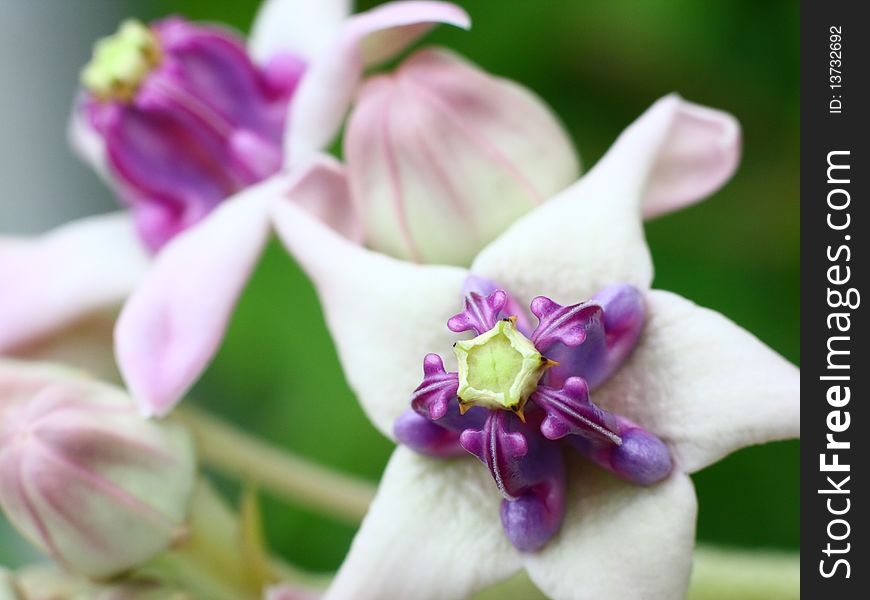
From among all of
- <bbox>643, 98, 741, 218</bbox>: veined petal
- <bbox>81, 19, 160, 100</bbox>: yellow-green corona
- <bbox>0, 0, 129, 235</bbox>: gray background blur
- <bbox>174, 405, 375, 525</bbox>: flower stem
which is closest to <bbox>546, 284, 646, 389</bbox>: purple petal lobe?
<bbox>643, 98, 741, 218</bbox>: veined petal

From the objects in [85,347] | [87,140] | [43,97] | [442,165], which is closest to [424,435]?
[442,165]

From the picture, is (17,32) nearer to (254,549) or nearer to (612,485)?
(254,549)

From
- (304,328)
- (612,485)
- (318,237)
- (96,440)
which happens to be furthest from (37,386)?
(304,328)

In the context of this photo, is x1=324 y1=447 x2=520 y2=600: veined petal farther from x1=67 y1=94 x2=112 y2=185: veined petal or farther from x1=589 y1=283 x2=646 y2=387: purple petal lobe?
x1=67 y1=94 x2=112 y2=185: veined petal

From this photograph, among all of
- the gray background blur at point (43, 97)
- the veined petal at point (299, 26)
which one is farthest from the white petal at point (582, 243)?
the gray background blur at point (43, 97)

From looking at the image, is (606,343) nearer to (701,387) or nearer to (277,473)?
(701,387)

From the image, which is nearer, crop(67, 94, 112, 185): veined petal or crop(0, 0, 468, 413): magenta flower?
crop(0, 0, 468, 413): magenta flower
